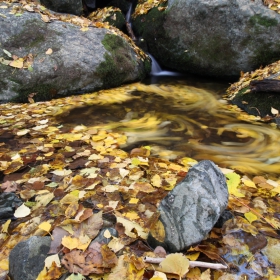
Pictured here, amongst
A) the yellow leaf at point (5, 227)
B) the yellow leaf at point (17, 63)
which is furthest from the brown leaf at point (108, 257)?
the yellow leaf at point (17, 63)

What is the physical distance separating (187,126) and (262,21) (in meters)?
4.02

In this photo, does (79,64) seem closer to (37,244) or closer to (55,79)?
(55,79)

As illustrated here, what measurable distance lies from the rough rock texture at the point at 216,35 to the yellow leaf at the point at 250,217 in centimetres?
550

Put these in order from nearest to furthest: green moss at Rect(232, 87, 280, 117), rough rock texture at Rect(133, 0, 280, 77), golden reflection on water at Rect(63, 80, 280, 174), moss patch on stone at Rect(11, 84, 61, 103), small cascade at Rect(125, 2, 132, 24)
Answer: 1. golden reflection on water at Rect(63, 80, 280, 174)
2. green moss at Rect(232, 87, 280, 117)
3. moss patch on stone at Rect(11, 84, 61, 103)
4. rough rock texture at Rect(133, 0, 280, 77)
5. small cascade at Rect(125, 2, 132, 24)

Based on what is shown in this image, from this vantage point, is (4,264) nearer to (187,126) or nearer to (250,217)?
(250,217)

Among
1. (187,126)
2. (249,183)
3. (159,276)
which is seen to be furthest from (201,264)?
(187,126)

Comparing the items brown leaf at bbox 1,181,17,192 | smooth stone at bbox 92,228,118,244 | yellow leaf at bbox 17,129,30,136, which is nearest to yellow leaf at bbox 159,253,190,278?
smooth stone at bbox 92,228,118,244

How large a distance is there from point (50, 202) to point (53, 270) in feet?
2.50

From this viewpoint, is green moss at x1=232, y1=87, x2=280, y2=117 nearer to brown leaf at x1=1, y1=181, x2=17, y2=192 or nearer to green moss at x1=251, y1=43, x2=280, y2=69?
green moss at x1=251, y1=43, x2=280, y2=69

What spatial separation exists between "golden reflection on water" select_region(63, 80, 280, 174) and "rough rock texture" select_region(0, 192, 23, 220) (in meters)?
1.52

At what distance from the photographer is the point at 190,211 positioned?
178cm

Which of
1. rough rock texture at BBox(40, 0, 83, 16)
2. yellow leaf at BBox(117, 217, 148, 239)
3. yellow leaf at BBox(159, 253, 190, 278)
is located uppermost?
rough rock texture at BBox(40, 0, 83, 16)

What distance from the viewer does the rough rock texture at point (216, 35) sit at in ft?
20.9

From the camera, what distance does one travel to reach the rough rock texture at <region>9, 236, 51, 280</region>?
159 centimetres
